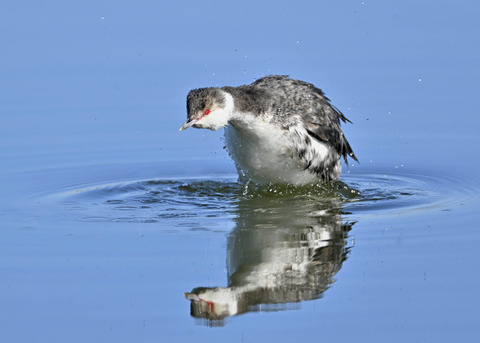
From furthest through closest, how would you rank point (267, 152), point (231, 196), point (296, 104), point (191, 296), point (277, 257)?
point (231, 196) → point (296, 104) → point (267, 152) → point (277, 257) → point (191, 296)

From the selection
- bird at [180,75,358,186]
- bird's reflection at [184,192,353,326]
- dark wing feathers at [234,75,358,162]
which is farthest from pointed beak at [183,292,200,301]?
dark wing feathers at [234,75,358,162]

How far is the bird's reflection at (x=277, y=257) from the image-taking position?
9.60 metres

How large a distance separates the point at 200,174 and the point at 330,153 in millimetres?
1961

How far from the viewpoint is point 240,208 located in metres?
13.1

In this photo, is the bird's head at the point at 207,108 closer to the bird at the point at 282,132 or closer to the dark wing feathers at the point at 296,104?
the bird at the point at 282,132

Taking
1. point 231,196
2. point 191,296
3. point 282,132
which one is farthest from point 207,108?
point 191,296

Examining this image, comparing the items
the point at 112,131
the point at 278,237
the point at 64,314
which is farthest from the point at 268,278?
the point at 112,131

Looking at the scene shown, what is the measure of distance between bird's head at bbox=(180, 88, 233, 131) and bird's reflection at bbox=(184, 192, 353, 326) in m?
1.16

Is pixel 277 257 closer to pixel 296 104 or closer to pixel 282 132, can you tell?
pixel 282 132

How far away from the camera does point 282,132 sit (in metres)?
13.1

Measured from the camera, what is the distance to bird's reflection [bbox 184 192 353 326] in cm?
960

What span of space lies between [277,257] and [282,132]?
259cm

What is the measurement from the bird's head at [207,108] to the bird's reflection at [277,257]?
116cm

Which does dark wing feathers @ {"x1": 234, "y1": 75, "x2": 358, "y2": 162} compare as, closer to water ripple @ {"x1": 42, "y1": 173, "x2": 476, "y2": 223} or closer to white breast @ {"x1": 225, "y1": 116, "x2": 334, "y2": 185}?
white breast @ {"x1": 225, "y1": 116, "x2": 334, "y2": 185}
